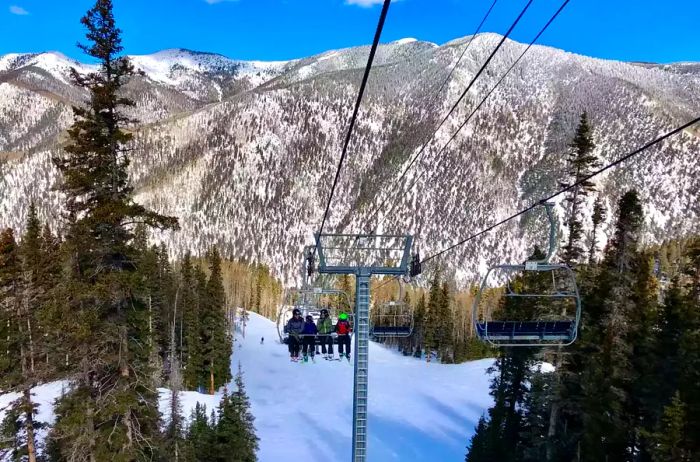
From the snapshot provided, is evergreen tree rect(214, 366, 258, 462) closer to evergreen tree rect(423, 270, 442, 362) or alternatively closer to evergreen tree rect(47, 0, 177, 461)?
evergreen tree rect(47, 0, 177, 461)

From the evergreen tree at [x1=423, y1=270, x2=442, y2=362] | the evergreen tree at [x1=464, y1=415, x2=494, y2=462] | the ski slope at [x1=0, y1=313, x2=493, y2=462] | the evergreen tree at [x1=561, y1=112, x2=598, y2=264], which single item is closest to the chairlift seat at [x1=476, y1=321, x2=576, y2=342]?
the evergreen tree at [x1=561, y1=112, x2=598, y2=264]

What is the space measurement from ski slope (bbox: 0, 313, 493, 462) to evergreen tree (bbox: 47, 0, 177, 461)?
1439cm

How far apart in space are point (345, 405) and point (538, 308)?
32.2 m

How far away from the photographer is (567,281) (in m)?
21.3

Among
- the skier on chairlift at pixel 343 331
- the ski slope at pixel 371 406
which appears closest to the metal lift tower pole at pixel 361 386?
the skier on chairlift at pixel 343 331

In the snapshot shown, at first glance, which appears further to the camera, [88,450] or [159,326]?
[159,326]

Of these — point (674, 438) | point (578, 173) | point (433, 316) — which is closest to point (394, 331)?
point (674, 438)

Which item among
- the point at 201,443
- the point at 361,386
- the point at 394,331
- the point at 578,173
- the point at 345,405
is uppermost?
the point at 578,173

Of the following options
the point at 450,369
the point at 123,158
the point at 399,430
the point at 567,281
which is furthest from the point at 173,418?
the point at 450,369

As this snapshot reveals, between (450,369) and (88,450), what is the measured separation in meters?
54.6

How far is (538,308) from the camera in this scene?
69.9 ft

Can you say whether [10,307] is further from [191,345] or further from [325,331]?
[191,345]

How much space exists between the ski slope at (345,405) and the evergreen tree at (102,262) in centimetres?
1439

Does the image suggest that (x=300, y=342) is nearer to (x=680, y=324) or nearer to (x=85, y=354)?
(x=85, y=354)
